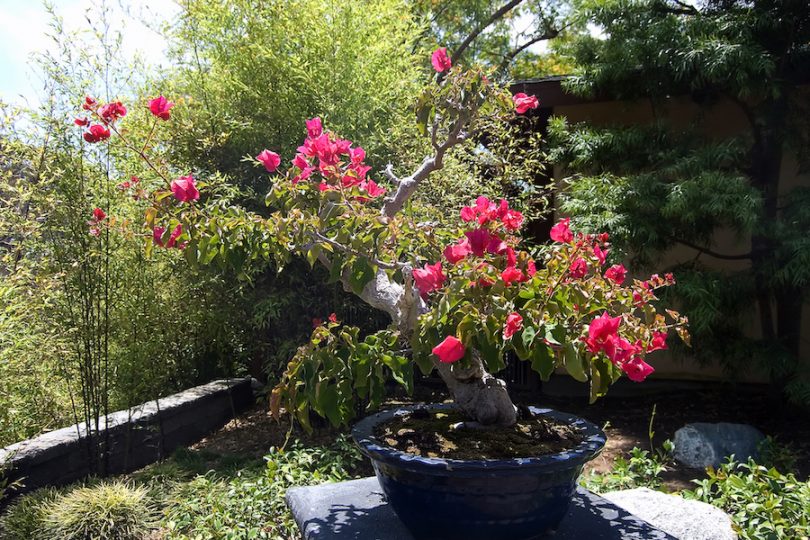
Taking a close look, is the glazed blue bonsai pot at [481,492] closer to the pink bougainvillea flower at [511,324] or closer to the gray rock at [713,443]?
the pink bougainvillea flower at [511,324]

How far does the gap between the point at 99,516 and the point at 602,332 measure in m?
2.02

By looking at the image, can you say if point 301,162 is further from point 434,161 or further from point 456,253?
point 456,253

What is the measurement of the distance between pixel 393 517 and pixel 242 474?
150 centimetres

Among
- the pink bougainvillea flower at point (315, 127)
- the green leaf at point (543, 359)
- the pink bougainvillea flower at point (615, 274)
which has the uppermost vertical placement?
the pink bougainvillea flower at point (315, 127)

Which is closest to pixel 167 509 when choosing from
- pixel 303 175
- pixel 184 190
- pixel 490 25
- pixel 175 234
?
pixel 175 234

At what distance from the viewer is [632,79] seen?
4293mm

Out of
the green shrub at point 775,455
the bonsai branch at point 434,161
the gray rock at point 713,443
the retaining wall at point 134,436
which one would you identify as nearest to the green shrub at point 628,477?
the gray rock at point 713,443

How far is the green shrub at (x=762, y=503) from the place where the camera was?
208cm

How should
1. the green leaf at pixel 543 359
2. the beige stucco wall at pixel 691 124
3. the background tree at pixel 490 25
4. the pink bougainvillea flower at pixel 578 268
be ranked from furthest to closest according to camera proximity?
the background tree at pixel 490 25 → the beige stucco wall at pixel 691 124 → the pink bougainvillea flower at pixel 578 268 → the green leaf at pixel 543 359

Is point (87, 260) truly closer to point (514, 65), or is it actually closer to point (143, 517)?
point (143, 517)

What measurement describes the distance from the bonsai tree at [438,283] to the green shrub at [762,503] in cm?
88

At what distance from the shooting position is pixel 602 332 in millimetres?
1293

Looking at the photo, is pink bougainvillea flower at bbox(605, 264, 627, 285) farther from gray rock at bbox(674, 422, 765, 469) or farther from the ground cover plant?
gray rock at bbox(674, 422, 765, 469)

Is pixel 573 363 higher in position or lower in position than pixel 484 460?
higher
